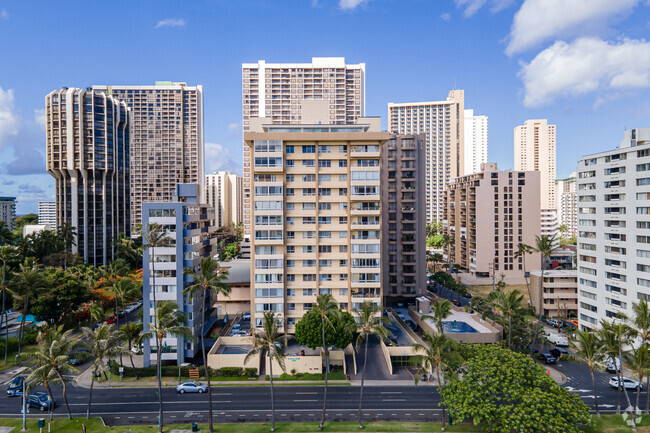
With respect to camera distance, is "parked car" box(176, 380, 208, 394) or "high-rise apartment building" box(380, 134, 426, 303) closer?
"parked car" box(176, 380, 208, 394)

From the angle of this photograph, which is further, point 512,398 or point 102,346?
point 102,346

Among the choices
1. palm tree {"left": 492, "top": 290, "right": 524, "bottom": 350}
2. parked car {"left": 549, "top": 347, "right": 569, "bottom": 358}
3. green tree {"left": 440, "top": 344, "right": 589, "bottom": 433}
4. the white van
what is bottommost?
parked car {"left": 549, "top": 347, "right": 569, "bottom": 358}

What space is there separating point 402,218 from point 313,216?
108ft

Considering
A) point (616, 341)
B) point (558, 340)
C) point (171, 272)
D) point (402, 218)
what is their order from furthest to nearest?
point (402, 218) → point (558, 340) → point (171, 272) → point (616, 341)

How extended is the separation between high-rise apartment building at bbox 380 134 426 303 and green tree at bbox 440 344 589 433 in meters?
52.7

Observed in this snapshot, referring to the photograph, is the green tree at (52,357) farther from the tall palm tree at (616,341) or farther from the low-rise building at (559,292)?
the low-rise building at (559,292)

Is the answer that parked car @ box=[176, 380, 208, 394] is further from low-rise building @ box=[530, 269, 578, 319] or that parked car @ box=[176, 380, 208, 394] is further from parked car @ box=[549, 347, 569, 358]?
low-rise building @ box=[530, 269, 578, 319]

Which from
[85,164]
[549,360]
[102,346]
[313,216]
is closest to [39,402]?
[102,346]

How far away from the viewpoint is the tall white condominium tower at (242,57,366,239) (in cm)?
15525

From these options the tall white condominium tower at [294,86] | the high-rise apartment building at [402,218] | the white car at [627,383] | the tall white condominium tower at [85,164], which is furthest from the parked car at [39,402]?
the tall white condominium tower at [294,86]

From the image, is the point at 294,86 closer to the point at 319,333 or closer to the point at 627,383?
the point at 319,333

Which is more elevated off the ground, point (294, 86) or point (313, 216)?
point (294, 86)

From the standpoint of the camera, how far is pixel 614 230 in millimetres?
66875

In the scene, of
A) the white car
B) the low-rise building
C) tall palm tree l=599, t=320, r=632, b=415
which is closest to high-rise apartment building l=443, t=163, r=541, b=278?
the low-rise building
